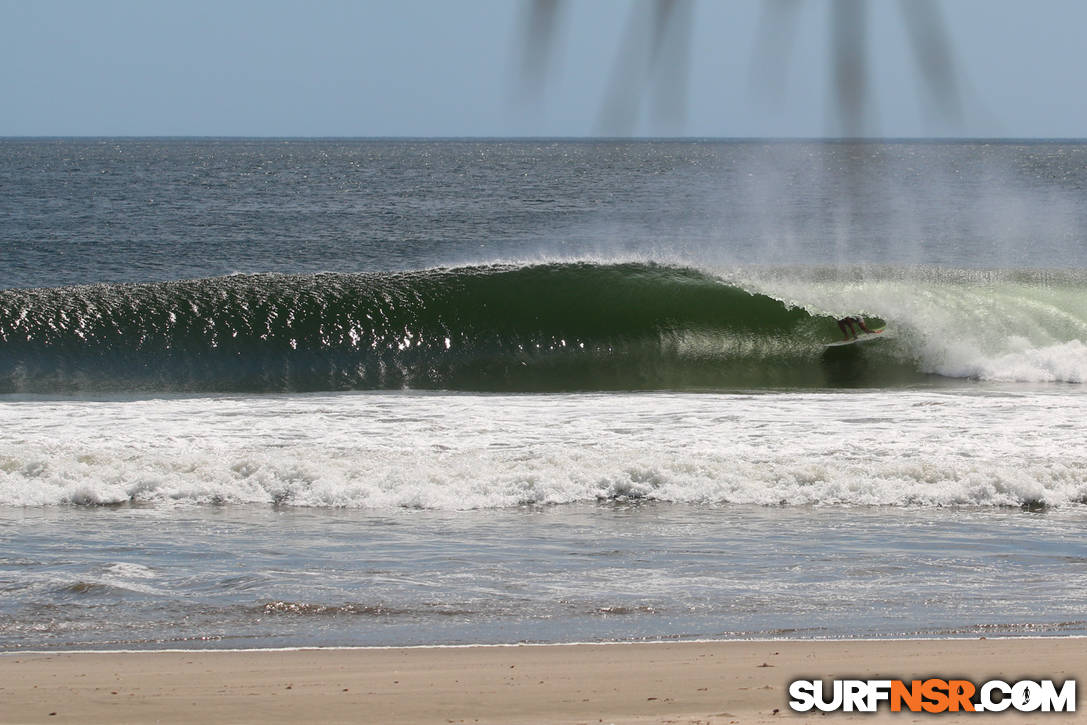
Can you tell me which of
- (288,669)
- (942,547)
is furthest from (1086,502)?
(288,669)

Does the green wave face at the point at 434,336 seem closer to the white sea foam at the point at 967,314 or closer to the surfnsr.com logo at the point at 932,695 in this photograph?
the white sea foam at the point at 967,314

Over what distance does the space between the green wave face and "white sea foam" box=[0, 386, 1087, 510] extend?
10.1 ft

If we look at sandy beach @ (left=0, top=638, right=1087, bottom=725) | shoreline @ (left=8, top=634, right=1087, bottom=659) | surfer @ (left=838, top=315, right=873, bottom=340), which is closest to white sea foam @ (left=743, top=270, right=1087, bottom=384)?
surfer @ (left=838, top=315, right=873, bottom=340)

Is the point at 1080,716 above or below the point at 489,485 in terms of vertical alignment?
below

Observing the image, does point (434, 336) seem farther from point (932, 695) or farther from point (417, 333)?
point (932, 695)

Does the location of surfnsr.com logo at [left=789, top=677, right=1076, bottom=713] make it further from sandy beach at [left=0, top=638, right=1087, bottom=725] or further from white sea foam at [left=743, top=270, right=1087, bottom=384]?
white sea foam at [left=743, top=270, right=1087, bottom=384]

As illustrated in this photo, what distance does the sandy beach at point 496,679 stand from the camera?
152 inches

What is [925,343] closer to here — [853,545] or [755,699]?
[853,545]

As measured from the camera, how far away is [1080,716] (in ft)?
12.3

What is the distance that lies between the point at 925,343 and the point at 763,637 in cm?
1164

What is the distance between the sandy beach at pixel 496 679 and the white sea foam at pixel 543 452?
10.8 ft

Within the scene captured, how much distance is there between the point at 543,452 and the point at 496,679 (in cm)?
468

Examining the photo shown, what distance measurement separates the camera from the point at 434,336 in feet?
51.8

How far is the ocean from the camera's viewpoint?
5.03 metres
